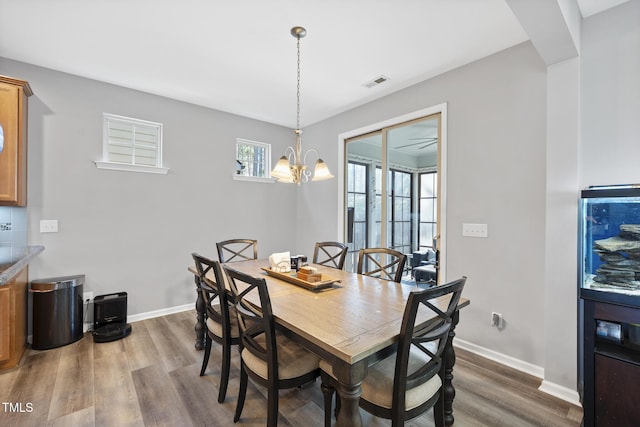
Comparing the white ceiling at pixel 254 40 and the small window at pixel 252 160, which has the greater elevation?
the white ceiling at pixel 254 40

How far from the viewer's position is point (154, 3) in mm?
2035

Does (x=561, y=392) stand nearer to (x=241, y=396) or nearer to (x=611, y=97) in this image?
(x=611, y=97)

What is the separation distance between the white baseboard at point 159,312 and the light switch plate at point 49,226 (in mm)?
1253

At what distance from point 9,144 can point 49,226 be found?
85 cm

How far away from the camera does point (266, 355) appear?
1558mm

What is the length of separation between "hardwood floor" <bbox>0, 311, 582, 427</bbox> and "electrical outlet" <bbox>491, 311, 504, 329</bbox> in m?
0.34

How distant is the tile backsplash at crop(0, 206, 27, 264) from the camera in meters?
2.71

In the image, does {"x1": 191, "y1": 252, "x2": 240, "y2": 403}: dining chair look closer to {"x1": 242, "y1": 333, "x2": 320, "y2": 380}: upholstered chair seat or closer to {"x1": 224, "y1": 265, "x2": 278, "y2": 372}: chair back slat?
{"x1": 224, "y1": 265, "x2": 278, "y2": 372}: chair back slat

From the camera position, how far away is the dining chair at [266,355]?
1.49 m

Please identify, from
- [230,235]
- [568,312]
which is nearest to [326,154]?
[230,235]

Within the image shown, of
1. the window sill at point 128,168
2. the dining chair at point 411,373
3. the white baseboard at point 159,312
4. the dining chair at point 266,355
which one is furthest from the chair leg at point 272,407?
the window sill at point 128,168

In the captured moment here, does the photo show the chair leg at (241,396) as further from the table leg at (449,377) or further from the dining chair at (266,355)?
the table leg at (449,377)

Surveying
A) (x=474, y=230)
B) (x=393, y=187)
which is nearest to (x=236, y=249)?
(x=393, y=187)

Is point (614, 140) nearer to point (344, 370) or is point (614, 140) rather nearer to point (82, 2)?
point (344, 370)
